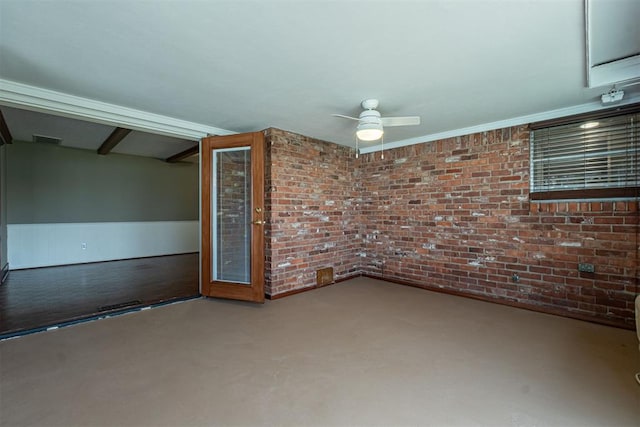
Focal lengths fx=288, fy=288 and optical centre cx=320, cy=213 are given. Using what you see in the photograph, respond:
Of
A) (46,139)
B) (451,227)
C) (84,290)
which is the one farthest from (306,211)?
(46,139)

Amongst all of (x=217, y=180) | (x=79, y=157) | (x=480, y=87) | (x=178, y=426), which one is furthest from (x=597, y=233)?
(x=79, y=157)

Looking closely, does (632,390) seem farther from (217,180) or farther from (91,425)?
(217,180)

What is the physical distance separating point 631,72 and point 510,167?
1449 mm

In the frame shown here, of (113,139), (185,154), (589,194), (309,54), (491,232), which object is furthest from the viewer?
(185,154)

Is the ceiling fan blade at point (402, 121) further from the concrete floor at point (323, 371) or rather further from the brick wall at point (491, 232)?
the concrete floor at point (323, 371)

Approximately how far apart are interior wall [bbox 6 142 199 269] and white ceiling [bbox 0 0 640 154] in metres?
4.71

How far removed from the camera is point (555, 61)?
231 cm

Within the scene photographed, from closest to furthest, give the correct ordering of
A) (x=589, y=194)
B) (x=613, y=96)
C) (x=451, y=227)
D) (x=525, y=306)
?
(x=613, y=96), (x=589, y=194), (x=525, y=306), (x=451, y=227)

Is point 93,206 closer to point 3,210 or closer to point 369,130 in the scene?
point 3,210

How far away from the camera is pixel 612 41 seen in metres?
2.09

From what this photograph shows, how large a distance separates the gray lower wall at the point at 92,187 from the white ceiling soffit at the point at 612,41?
8386mm

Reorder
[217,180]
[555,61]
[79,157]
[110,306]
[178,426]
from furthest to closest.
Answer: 1. [79,157]
2. [217,180]
3. [110,306]
4. [555,61]
5. [178,426]

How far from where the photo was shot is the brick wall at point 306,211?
404 centimetres

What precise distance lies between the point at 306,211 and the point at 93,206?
18.3 ft
